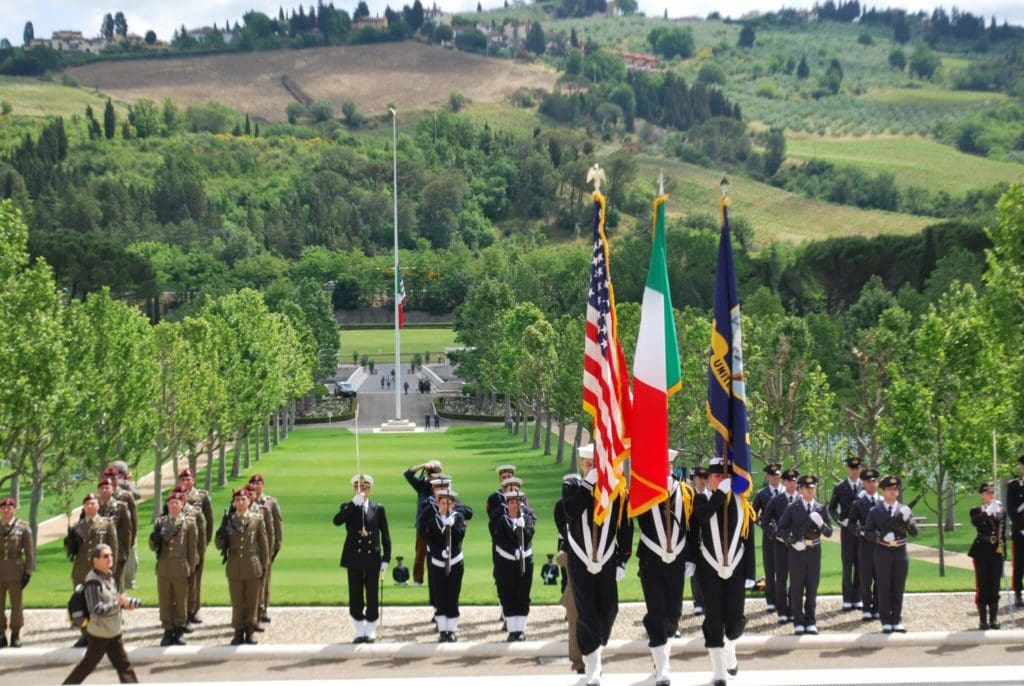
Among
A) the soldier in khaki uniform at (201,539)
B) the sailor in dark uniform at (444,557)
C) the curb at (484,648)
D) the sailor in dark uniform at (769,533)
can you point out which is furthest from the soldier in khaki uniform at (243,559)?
the sailor in dark uniform at (769,533)

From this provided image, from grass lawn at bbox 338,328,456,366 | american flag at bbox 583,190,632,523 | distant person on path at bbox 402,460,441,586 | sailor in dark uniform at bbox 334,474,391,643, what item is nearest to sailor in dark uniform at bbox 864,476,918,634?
american flag at bbox 583,190,632,523

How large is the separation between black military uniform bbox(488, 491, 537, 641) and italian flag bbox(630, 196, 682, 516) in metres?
4.32

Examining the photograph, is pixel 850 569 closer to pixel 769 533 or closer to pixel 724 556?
pixel 769 533

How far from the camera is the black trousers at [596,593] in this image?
47.5 feet

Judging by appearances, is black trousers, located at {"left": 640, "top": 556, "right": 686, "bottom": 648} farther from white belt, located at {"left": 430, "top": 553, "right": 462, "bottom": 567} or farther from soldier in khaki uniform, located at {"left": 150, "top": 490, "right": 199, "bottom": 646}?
soldier in khaki uniform, located at {"left": 150, "top": 490, "right": 199, "bottom": 646}

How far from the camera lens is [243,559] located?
18.7 m

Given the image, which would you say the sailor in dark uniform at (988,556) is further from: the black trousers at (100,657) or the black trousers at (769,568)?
the black trousers at (100,657)

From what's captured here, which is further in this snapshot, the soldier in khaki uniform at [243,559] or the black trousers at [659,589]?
the soldier in khaki uniform at [243,559]

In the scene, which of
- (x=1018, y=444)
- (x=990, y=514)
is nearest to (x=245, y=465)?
(x=1018, y=444)

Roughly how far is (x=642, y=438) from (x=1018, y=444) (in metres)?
24.8

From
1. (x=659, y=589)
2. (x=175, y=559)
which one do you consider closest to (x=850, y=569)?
(x=659, y=589)

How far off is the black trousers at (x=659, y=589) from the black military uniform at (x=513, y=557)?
3.56 metres

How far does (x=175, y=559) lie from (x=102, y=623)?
4.45 meters

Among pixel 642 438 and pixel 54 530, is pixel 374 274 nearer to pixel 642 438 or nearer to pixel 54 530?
pixel 54 530
